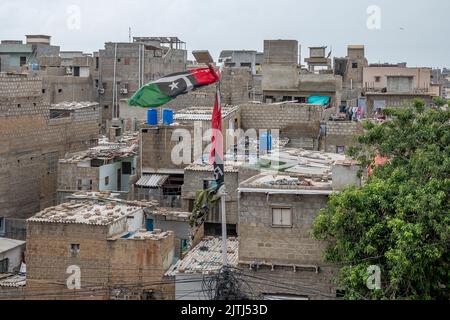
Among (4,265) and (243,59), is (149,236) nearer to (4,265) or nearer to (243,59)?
(4,265)

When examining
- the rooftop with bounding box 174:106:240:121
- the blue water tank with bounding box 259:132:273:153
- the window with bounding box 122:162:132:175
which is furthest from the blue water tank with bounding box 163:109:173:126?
the blue water tank with bounding box 259:132:273:153

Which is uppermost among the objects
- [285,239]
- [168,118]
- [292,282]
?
[168,118]

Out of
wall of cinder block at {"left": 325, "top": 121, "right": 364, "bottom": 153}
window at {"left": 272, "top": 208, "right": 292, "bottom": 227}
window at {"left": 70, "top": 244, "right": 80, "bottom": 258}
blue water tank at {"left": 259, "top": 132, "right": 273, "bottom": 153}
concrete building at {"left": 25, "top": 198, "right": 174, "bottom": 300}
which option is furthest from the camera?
wall of cinder block at {"left": 325, "top": 121, "right": 364, "bottom": 153}

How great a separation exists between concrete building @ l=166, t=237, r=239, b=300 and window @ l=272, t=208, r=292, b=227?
1.72 m

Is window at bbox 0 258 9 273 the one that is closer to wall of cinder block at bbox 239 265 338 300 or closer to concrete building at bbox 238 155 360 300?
concrete building at bbox 238 155 360 300

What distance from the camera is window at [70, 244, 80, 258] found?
21531mm

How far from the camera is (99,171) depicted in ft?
101

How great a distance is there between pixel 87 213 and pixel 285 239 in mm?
6836

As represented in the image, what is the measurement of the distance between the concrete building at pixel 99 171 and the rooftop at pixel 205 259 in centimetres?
714

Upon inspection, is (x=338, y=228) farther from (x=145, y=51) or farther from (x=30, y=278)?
(x=145, y=51)

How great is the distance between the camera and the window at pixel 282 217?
19.5m

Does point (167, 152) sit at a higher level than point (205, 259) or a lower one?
higher

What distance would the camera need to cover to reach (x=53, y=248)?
2166 centimetres

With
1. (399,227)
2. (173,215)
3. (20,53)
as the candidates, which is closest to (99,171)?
(173,215)
